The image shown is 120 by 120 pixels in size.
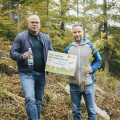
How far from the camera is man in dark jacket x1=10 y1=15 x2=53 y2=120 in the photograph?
8.77 feet

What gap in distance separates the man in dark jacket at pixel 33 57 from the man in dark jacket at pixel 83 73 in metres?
0.65

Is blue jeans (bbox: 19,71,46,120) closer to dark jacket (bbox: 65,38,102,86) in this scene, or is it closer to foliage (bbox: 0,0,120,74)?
dark jacket (bbox: 65,38,102,86)

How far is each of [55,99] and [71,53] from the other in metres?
2.26

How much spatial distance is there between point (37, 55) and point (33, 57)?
0.31 feet

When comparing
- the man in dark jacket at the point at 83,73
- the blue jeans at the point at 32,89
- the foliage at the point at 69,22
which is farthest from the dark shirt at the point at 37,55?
the foliage at the point at 69,22

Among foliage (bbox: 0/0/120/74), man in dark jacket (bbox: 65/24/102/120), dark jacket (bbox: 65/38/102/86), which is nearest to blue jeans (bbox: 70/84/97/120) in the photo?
man in dark jacket (bbox: 65/24/102/120)

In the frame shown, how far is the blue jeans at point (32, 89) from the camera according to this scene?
101 inches

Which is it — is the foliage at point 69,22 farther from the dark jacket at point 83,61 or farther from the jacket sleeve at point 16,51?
the dark jacket at point 83,61

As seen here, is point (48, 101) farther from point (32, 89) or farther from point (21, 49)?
point (21, 49)

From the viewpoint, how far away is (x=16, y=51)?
9.46ft

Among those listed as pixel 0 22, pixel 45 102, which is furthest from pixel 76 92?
pixel 0 22

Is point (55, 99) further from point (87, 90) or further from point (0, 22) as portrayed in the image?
point (0, 22)

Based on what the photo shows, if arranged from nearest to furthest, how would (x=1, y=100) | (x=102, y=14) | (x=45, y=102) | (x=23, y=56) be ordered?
(x=23, y=56) < (x=1, y=100) < (x=45, y=102) < (x=102, y=14)

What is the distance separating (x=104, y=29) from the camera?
1449 centimetres
